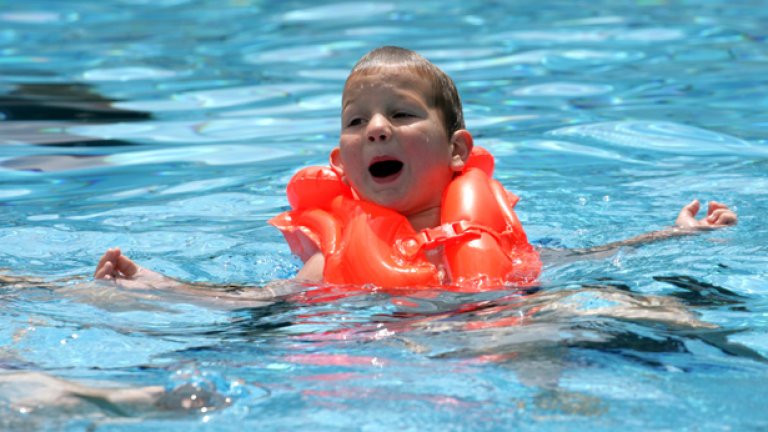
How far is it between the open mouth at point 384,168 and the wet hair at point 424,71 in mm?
242

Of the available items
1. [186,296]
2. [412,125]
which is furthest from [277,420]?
[412,125]

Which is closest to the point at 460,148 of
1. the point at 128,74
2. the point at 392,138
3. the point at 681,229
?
the point at 392,138

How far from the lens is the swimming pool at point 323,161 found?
308cm

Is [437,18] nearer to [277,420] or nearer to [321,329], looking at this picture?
[321,329]

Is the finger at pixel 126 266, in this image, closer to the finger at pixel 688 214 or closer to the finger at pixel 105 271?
the finger at pixel 105 271

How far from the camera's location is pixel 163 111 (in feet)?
28.8

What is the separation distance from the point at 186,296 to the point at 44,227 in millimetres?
1853

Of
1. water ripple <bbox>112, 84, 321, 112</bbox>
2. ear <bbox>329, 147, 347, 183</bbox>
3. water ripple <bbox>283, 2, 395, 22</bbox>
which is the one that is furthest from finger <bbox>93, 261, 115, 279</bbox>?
water ripple <bbox>283, 2, 395, 22</bbox>

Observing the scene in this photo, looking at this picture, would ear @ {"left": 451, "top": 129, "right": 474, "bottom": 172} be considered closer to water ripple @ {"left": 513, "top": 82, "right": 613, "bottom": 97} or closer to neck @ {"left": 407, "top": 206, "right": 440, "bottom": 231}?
neck @ {"left": 407, "top": 206, "right": 440, "bottom": 231}

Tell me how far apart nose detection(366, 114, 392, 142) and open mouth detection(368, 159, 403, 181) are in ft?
0.58

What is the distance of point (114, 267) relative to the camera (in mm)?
4203

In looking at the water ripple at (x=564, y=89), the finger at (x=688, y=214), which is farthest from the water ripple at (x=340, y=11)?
the finger at (x=688, y=214)

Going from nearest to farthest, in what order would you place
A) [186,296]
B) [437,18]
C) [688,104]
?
[186,296] < [688,104] < [437,18]

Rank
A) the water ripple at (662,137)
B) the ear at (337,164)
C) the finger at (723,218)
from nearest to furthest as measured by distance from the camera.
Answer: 1. the ear at (337,164)
2. the finger at (723,218)
3. the water ripple at (662,137)
